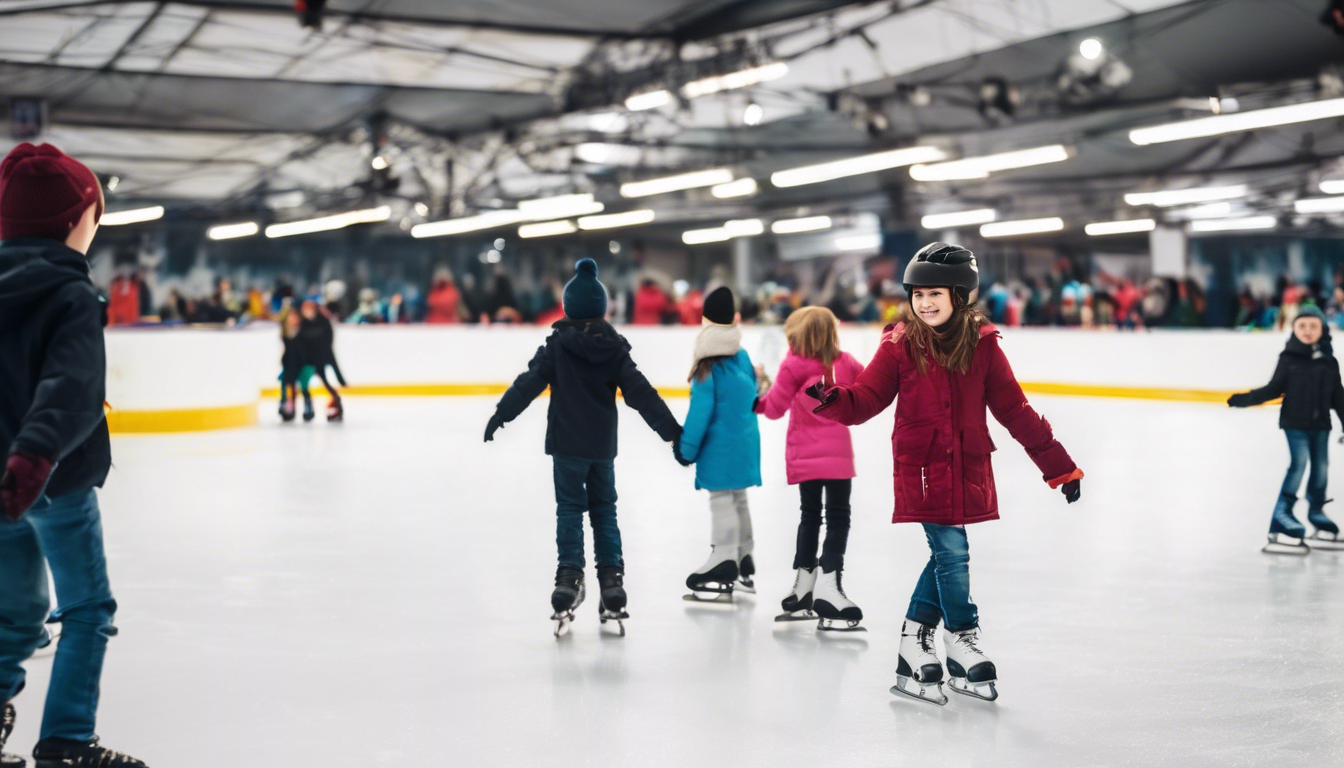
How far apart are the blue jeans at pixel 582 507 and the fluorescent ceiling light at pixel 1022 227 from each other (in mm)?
22558

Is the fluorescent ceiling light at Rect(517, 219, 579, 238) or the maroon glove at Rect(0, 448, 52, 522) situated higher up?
the fluorescent ceiling light at Rect(517, 219, 579, 238)

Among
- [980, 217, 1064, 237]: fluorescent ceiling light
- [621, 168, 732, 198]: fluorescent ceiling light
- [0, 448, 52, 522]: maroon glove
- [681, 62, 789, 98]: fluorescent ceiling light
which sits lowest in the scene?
[0, 448, 52, 522]: maroon glove

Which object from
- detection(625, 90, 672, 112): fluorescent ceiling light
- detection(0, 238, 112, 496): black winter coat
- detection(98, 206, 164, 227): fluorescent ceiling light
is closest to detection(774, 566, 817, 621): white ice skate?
detection(0, 238, 112, 496): black winter coat

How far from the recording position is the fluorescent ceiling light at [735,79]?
13.1m

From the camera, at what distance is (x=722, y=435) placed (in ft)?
13.9

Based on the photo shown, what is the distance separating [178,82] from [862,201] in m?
13.5

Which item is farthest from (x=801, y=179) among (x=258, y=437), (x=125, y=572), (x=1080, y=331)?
(x=125, y=572)

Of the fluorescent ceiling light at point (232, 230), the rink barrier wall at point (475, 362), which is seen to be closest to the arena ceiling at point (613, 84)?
the rink barrier wall at point (475, 362)

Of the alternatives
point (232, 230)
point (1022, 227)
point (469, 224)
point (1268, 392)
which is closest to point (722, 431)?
point (1268, 392)

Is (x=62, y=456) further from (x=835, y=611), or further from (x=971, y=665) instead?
(x=835, y=611)

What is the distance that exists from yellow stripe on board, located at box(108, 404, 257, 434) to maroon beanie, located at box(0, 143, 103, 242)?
8931 millimetres

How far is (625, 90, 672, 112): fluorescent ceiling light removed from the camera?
14.8m

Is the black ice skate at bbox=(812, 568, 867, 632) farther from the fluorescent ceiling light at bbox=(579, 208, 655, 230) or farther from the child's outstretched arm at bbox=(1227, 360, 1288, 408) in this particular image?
the fluorescent ceiling light at bbox=(579, 208, 655, 230)

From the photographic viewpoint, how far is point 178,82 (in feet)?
50.2
